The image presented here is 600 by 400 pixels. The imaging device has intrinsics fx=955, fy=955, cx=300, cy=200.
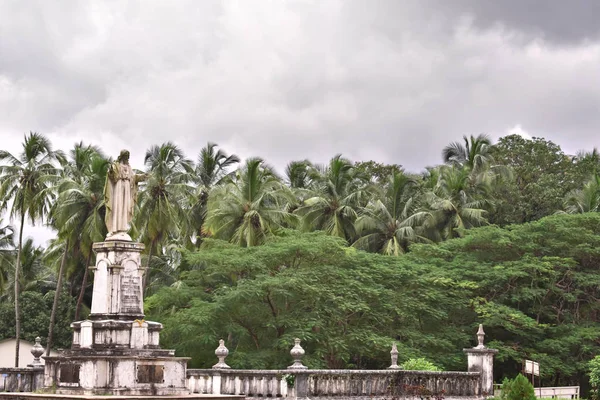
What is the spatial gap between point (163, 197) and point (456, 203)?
14.0m

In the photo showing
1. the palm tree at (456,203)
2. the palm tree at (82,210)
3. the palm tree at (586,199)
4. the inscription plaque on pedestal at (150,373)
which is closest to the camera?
the inscription plaque on pedestal at (150,373)

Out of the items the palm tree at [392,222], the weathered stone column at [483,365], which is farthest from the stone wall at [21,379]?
the palm tree at [392,222]

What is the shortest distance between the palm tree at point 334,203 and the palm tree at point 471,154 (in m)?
6.03

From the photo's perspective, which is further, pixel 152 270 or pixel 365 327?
pixel 152 270

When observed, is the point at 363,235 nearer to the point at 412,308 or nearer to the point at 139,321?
the point at 412,308

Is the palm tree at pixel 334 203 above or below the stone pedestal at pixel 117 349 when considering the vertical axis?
above

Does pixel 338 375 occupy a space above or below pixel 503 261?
below

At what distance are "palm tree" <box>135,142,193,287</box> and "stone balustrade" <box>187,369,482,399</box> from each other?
2025 cm

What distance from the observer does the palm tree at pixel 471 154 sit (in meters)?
49.4

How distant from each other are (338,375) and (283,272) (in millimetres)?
10665

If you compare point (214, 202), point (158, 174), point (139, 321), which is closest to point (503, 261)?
point (214, 202)

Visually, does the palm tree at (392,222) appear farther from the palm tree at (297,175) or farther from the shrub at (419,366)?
the shrub at (419,366)

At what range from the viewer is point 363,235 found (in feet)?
152

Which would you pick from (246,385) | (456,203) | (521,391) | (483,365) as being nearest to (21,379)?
(246,385)
